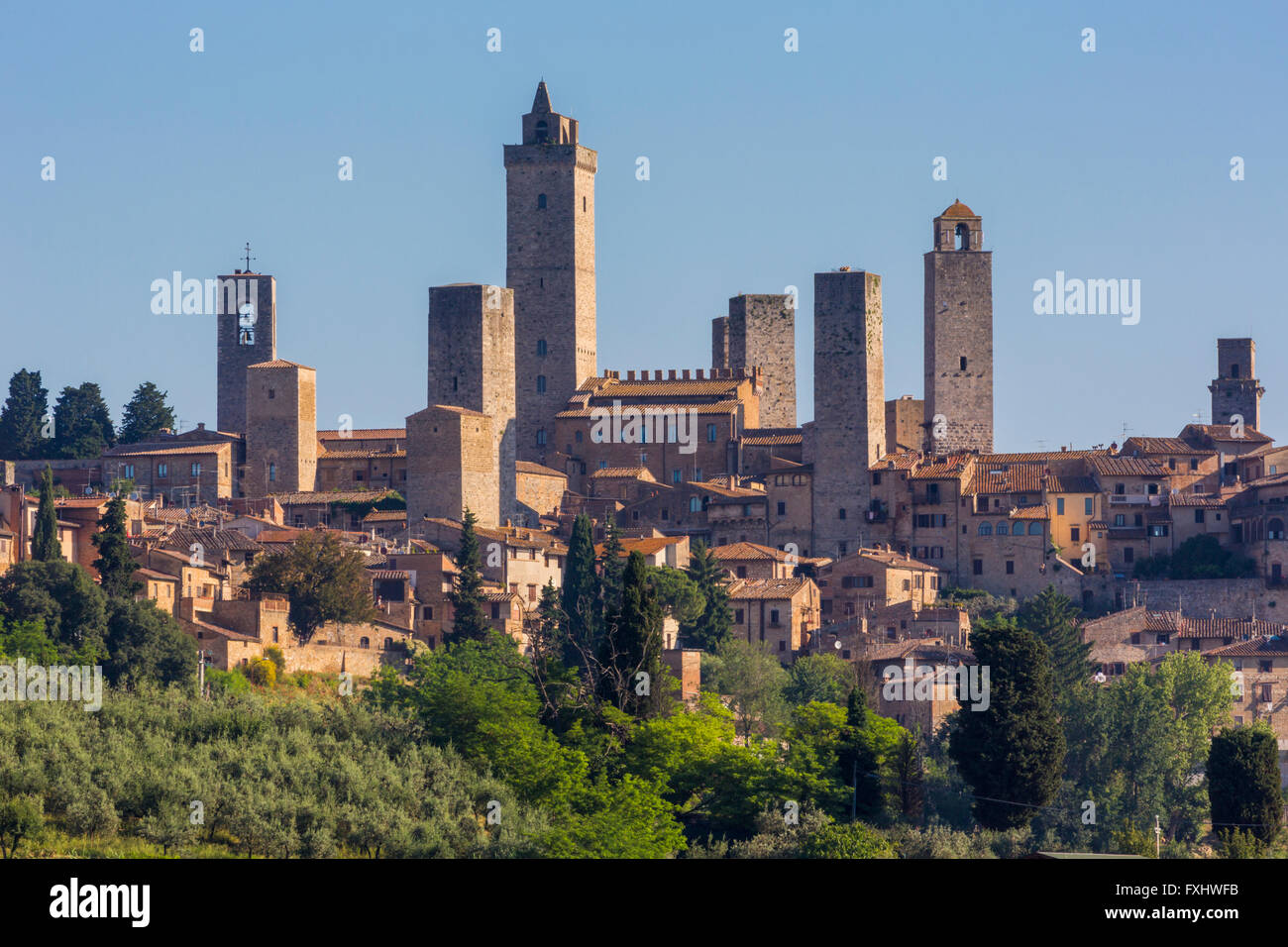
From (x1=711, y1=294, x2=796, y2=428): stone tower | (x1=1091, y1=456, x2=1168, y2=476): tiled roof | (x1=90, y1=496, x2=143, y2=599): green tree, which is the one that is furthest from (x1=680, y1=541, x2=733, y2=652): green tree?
(x1=711, y1=294, x2=796, y2=428): stone tower

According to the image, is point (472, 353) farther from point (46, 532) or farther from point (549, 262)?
point (46, 532)

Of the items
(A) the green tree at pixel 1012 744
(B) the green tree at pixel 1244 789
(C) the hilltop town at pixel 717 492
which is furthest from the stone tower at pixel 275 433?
(B) the green tree at pixel 1244 789

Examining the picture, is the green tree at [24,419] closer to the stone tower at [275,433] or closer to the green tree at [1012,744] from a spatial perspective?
the stone tower at [275,433]

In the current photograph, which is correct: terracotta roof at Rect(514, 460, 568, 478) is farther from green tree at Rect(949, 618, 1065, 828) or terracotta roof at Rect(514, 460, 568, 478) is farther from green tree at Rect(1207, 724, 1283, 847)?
green tree at Rect(1207, 724, 1283, 847)

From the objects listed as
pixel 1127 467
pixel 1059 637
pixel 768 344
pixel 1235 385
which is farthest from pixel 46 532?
pixel 1235 385
